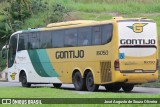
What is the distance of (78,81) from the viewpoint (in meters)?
26.1

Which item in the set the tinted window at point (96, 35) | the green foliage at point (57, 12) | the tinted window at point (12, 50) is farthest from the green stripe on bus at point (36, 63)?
the green foliage at point (57, 12)

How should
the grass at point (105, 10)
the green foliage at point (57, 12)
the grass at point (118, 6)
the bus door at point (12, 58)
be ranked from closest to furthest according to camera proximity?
the bus door at point (12, 58) → the green foliage at point (57, 12) → the grass at point (105, 10) → the grass at point (118, 6)

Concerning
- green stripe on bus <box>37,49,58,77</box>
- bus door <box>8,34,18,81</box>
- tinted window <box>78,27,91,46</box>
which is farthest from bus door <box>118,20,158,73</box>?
bus door <box>8,34,18,81</box>

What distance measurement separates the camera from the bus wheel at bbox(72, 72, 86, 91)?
25.6m

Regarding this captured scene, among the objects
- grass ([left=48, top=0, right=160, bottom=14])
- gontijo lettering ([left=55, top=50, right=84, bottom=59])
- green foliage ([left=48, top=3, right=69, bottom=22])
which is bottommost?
gontijo lettering ([left=55, top=50, right=84, bottom=59])

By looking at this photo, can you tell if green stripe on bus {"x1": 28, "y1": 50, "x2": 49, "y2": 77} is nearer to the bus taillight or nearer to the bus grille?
the bus grille

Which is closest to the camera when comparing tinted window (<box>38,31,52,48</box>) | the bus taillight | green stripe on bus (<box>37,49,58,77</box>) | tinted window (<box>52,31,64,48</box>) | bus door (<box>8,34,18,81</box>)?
the bus taillight

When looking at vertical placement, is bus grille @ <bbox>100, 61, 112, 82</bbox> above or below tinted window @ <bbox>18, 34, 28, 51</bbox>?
below

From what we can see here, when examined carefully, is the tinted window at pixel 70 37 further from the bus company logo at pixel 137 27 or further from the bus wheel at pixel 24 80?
the bus wheel at pixel 24 80

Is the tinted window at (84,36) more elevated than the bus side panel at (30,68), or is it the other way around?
the tinted window at (84,36)

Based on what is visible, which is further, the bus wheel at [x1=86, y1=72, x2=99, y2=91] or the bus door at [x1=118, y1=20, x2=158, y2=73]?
the bus wheel at [x1=86, y1=72, x2=99, y2=91]

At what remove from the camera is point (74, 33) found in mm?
26391

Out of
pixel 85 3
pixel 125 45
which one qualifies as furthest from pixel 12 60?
pixel 85 3

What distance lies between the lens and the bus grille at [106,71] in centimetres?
2386
